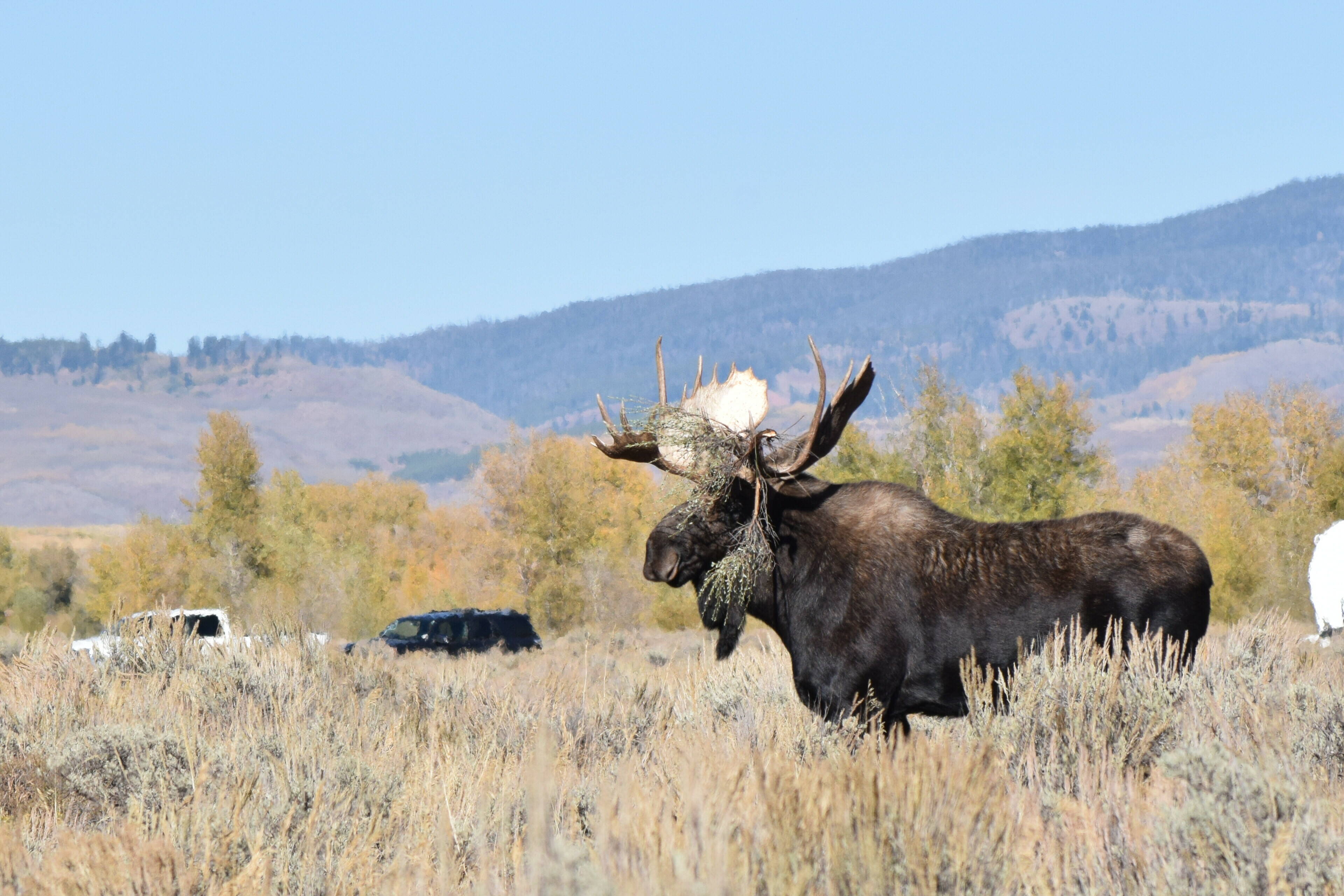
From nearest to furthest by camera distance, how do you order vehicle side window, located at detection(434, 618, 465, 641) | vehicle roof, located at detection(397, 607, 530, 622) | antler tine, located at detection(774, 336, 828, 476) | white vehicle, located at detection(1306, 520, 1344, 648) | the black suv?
antler tine, located at detection(774, 336, 828, 476), the black suv, vehicle side window, located at detection(434, 618, 465, 641), vehicle roof, located at detection(397, 607, 530, 622), white vehicle, located at detection(1306, 520, 1344, 648)

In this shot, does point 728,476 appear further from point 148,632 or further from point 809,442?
point 148,632

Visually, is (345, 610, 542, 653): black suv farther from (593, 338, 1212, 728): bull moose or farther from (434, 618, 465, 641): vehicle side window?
(593, 338, 1212, 728): bull moose

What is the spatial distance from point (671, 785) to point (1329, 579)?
1124 inches

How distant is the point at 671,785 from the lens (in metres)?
4.98

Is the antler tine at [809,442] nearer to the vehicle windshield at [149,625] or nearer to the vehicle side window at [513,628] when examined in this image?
the vehicle windshield at [149,625]

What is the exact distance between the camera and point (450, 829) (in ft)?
16.6

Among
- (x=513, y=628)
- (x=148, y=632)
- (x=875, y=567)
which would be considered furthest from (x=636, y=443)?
(x=513, y=628)

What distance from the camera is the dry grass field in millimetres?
3518

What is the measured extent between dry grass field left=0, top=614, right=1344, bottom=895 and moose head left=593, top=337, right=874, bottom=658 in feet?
2.45

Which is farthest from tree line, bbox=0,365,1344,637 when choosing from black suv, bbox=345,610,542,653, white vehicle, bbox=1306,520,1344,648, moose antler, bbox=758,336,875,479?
moose antler, bbox=758,336,875,479

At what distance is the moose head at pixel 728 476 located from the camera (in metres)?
6.71

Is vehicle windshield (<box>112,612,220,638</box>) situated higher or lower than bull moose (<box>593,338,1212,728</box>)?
lower

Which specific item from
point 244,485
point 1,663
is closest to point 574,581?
point 244,485

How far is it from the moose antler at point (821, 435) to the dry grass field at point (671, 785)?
1.28 metres
